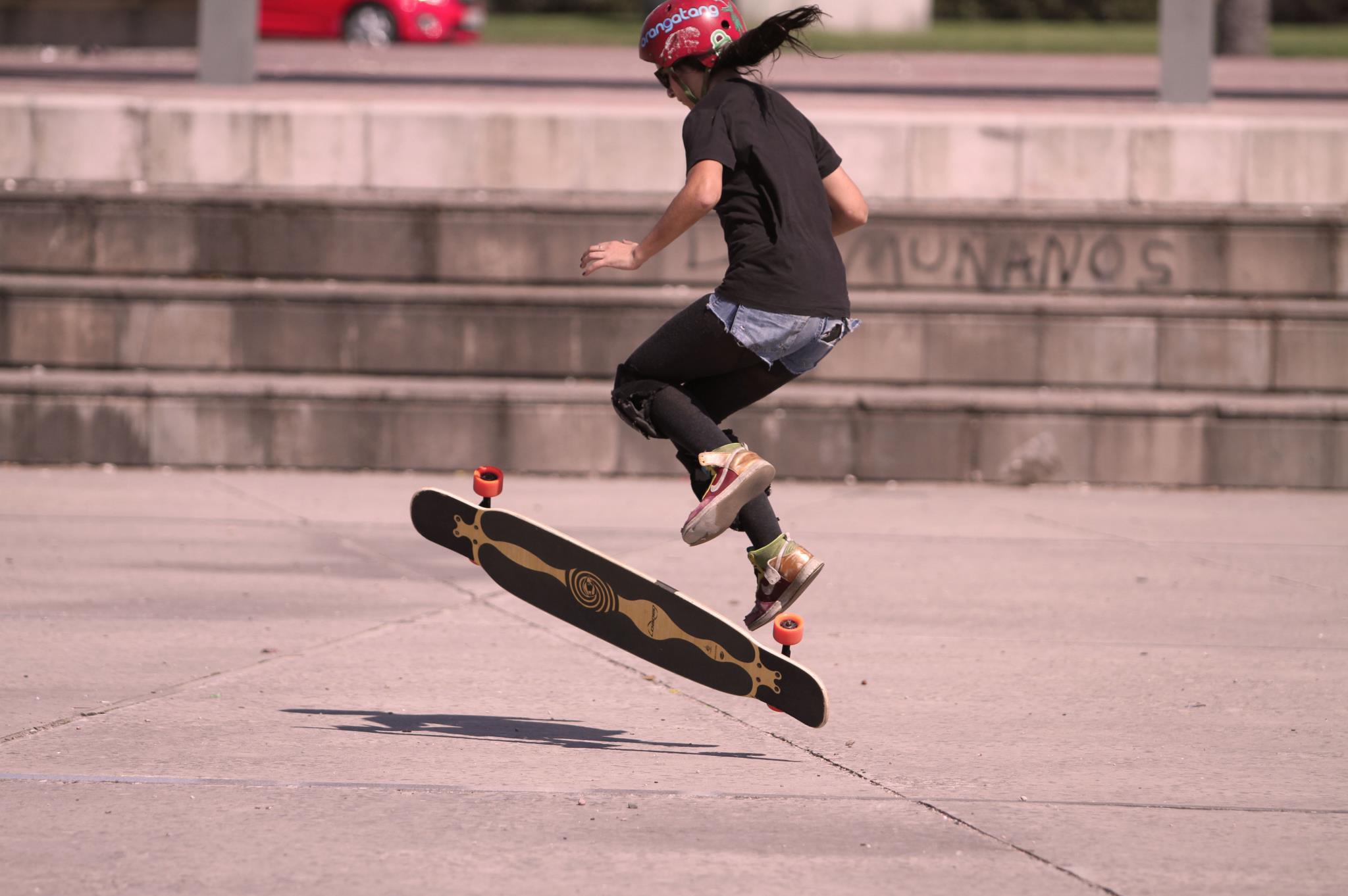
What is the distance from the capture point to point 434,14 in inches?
987

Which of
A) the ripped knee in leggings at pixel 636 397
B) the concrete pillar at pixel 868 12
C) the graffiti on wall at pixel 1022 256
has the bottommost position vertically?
the ripped knee in leggings at pixel 636 397

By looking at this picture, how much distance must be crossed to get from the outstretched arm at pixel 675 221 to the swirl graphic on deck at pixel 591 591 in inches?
36.5

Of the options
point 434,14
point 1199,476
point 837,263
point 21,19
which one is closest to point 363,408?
point 1199,476

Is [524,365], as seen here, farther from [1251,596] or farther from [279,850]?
[279,850]

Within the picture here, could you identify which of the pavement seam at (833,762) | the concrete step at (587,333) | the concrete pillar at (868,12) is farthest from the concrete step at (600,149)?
the concrete pillar at (868,12)

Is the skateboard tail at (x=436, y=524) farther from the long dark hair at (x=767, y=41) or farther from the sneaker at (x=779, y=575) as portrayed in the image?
the long dark hair at (x=767, y=41)

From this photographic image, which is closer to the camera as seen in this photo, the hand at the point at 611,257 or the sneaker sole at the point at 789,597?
the hand at the point at 611,257

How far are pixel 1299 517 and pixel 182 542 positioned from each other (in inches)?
234

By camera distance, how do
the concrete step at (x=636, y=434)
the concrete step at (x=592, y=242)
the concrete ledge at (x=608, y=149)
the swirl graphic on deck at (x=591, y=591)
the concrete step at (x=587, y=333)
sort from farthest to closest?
the concrete ledge at (x=608, y=149), the concrete step at (x=592, y=242), the concrete step at (x=587, y=333), the concrete step at (x=636, y=434), the swirl graphic on deck at (x=591, y=591)

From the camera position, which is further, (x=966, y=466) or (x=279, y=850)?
(x=966, y=466)

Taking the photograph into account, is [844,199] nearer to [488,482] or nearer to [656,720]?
[488,482]

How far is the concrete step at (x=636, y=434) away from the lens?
10.3 meters

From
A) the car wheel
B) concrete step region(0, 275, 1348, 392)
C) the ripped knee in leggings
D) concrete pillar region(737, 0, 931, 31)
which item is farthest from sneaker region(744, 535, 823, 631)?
concrete pillar region(737, 0, 931, 31)

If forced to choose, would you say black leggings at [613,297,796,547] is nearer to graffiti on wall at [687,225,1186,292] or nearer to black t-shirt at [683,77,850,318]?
black t-shirt at [683,77,850,318]
